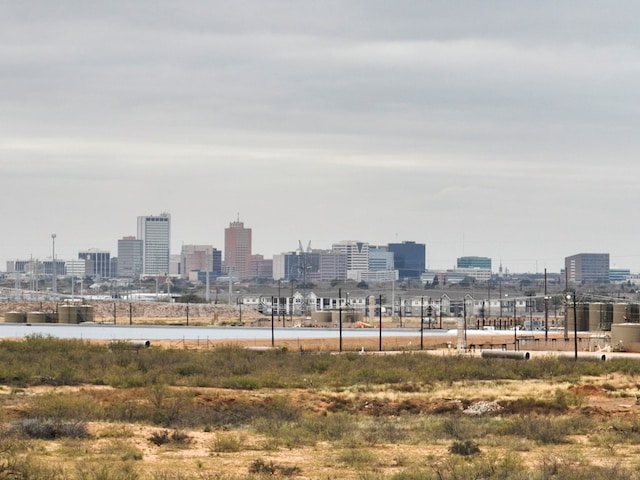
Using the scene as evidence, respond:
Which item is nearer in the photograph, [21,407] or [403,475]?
[403,475]

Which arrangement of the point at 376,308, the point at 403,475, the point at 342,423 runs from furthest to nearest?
the point at 376,308, the point at 342,423, the point at 403,475

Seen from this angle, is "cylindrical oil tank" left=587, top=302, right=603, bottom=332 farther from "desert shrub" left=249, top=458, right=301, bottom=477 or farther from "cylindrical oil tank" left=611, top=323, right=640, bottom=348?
"desert shrub" left=249, top=458, right=301, bottom=477

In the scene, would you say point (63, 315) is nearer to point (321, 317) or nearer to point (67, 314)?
point (67, 314)

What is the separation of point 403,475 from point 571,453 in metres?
6.68

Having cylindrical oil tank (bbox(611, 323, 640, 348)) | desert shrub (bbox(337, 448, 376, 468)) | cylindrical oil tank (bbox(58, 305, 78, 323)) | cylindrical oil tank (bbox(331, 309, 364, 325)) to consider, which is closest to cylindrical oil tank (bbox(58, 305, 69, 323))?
cylindrical oil tank (bbox(58, 305, 78, 323))

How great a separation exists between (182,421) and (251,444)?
17.8 feet

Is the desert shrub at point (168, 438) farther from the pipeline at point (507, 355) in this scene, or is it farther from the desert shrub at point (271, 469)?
the pipeline at point (507, 355)

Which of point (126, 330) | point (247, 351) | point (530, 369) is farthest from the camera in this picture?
point (126, 330)

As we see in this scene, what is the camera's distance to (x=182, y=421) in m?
34.8

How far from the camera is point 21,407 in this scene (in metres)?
37.6

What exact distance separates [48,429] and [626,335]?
6218 centimetres

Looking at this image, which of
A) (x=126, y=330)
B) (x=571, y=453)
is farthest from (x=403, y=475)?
(x=126, y=330)

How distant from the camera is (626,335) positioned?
85.9 metres

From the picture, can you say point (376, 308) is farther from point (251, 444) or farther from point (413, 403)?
point (251, 444)
